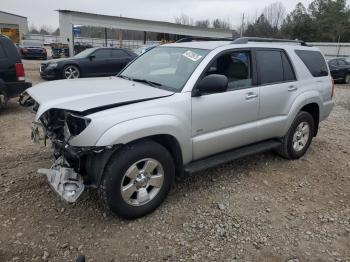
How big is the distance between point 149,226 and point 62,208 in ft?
3.30

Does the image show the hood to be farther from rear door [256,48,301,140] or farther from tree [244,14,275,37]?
tree [244,14,275,37]

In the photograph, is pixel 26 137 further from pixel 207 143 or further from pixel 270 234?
pixel 270 234

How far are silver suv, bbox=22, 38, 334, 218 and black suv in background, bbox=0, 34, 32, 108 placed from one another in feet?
12.7

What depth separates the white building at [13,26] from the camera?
42875mm

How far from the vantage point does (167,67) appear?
13.9 ft

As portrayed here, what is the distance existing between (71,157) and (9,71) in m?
5.29

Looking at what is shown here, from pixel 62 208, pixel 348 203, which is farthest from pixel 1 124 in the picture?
pixel 348 203

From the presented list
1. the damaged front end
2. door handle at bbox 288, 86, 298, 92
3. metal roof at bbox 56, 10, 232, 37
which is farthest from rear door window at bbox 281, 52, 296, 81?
metal roof at bbox 56, 10, 232, 37

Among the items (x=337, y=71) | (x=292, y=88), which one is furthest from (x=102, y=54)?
(x=337, y=71)

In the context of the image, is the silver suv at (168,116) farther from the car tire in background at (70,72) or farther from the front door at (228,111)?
the car tire in background at (70,72)

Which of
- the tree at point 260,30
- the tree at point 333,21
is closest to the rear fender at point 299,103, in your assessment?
the tree at point 333,21

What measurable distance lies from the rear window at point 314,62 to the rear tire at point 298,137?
0.70 m

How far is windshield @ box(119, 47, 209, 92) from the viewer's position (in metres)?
3.91

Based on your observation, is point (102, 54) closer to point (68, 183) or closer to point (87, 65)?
point (87, 65)
